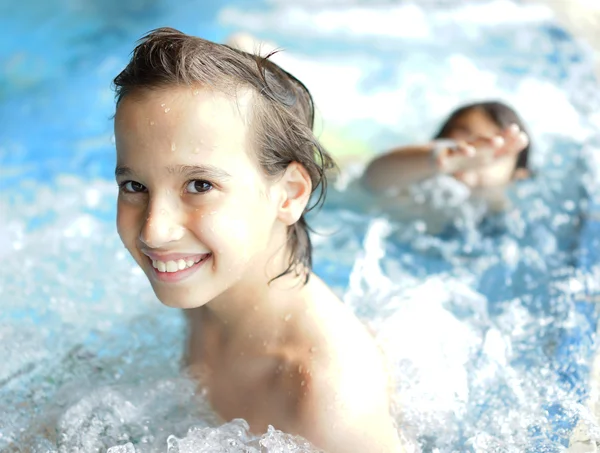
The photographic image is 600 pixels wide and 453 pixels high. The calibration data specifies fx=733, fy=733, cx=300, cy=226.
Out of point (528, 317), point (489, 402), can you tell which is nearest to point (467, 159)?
point (528, 317)

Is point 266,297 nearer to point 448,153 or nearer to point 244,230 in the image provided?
point 244,230

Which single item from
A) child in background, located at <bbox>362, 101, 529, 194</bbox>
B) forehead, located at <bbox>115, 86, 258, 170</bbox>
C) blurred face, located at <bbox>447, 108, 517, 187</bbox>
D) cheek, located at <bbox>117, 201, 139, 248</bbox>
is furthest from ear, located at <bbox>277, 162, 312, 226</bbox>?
blurred face, located at <bbox>447, 108, 517, 187</bbox>

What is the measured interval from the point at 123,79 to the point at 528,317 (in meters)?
1.31

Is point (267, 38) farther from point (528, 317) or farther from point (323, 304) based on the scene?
point (323, 304)

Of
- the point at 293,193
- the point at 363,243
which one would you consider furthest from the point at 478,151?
the point at 293,193

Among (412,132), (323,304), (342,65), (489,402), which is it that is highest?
(342,65)

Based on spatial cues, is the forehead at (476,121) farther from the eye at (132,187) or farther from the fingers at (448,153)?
the eye at (132,187)

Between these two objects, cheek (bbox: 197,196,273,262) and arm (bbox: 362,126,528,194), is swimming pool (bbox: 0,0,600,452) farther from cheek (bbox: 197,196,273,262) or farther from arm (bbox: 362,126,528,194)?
cheek (bbox: 197,196,273,262)

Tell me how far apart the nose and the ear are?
221 mm

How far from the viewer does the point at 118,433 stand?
1.51m

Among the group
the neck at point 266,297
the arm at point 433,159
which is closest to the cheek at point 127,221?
the neck at point 266,297

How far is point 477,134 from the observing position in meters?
2.65

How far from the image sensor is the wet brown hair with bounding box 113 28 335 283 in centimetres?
119

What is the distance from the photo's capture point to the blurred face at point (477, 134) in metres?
2.67
